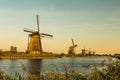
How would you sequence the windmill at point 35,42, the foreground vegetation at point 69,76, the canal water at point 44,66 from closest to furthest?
the foreground vegetation at point 69,76 → the canal water at point 44,66 → the windmill at point 35,42

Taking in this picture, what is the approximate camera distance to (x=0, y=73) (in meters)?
9.86

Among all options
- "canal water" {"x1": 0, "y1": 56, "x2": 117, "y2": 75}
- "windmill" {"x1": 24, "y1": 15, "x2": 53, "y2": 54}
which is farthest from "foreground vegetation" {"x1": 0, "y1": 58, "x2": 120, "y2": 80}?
"windmill" {"x1": 24, "y1": 15, "x2": 53, "y2": 54}

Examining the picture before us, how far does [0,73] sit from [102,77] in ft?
10.0

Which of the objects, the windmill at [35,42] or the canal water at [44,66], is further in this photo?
the windmill at [35,42]

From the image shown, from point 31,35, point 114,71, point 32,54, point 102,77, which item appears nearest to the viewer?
point 102,77

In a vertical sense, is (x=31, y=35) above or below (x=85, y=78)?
above

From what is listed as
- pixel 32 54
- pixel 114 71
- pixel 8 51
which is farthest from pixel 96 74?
pixel 8 51

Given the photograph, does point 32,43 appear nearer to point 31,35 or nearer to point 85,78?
point 31,35

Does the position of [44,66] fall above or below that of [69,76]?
above

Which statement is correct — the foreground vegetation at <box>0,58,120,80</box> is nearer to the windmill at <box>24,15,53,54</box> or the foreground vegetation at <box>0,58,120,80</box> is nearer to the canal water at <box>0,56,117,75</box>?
the canal water at <box>0,56,117,75</box>

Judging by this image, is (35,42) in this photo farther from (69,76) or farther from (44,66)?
(69,76)

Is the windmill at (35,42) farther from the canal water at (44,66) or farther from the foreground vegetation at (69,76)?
the foreground vegetation at (69,76)

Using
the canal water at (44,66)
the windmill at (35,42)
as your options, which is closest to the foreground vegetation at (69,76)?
the canal water at (44,66)

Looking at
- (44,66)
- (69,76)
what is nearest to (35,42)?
(44,66)
